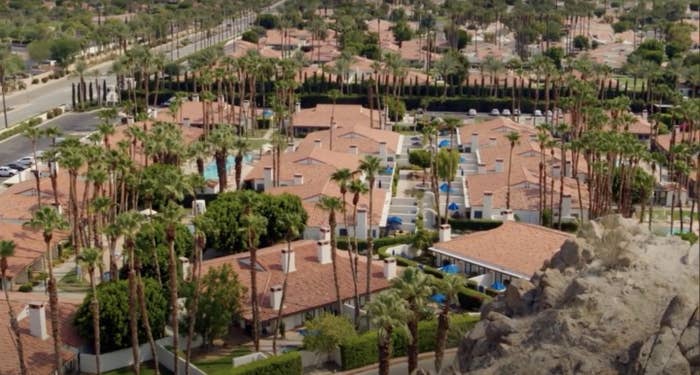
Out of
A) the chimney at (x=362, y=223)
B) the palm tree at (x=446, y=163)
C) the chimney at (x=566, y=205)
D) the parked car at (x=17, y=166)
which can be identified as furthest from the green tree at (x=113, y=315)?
the parked car at (x=17, y=166)

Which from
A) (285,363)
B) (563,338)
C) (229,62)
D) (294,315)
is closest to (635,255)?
(563,338)

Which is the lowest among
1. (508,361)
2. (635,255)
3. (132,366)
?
(132,366)

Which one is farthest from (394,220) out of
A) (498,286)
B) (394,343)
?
(394,343)

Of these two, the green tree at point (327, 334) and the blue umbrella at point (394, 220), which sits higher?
the green tree at point (327, 334)

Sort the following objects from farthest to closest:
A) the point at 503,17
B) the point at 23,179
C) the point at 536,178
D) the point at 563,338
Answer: the point at 503,17 → the point at 23,179 → the point at 536,178 → the point at 563,338

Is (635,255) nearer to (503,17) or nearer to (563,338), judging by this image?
(563,338)

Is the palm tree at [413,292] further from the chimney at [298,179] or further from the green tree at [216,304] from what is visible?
the chimney at [298,179]

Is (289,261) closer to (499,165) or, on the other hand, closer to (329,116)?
(499,165)

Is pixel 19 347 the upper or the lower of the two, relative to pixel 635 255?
lower
